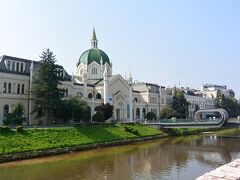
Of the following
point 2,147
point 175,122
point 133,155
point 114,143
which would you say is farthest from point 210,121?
point 2,147

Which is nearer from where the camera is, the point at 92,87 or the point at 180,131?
the point at 180,131

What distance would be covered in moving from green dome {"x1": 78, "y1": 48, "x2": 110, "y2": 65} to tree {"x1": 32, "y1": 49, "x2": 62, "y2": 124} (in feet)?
99.7

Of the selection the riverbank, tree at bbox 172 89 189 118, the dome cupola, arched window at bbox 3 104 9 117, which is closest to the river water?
the riverbank

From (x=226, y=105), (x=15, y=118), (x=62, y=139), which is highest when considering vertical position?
(x=226, y=105)

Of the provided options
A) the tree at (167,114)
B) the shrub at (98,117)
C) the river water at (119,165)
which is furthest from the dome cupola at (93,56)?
the river water at (119,165)

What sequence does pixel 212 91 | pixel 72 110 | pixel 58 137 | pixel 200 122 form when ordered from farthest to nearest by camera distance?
pixel 212 91
pixel 200 122
pixel 72 110
pixel 58 137

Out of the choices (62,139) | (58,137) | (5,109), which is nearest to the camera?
(62,139)

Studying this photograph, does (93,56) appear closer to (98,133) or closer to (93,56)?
(93,56)

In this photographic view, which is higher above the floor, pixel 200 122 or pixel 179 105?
pixel 179 105

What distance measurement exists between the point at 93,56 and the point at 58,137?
151 ft

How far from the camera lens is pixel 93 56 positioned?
91.1 metres

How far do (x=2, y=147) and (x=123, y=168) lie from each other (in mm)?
14979

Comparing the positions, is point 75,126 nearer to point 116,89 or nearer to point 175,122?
point 175,122

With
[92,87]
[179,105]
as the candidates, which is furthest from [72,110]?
[179,105]
